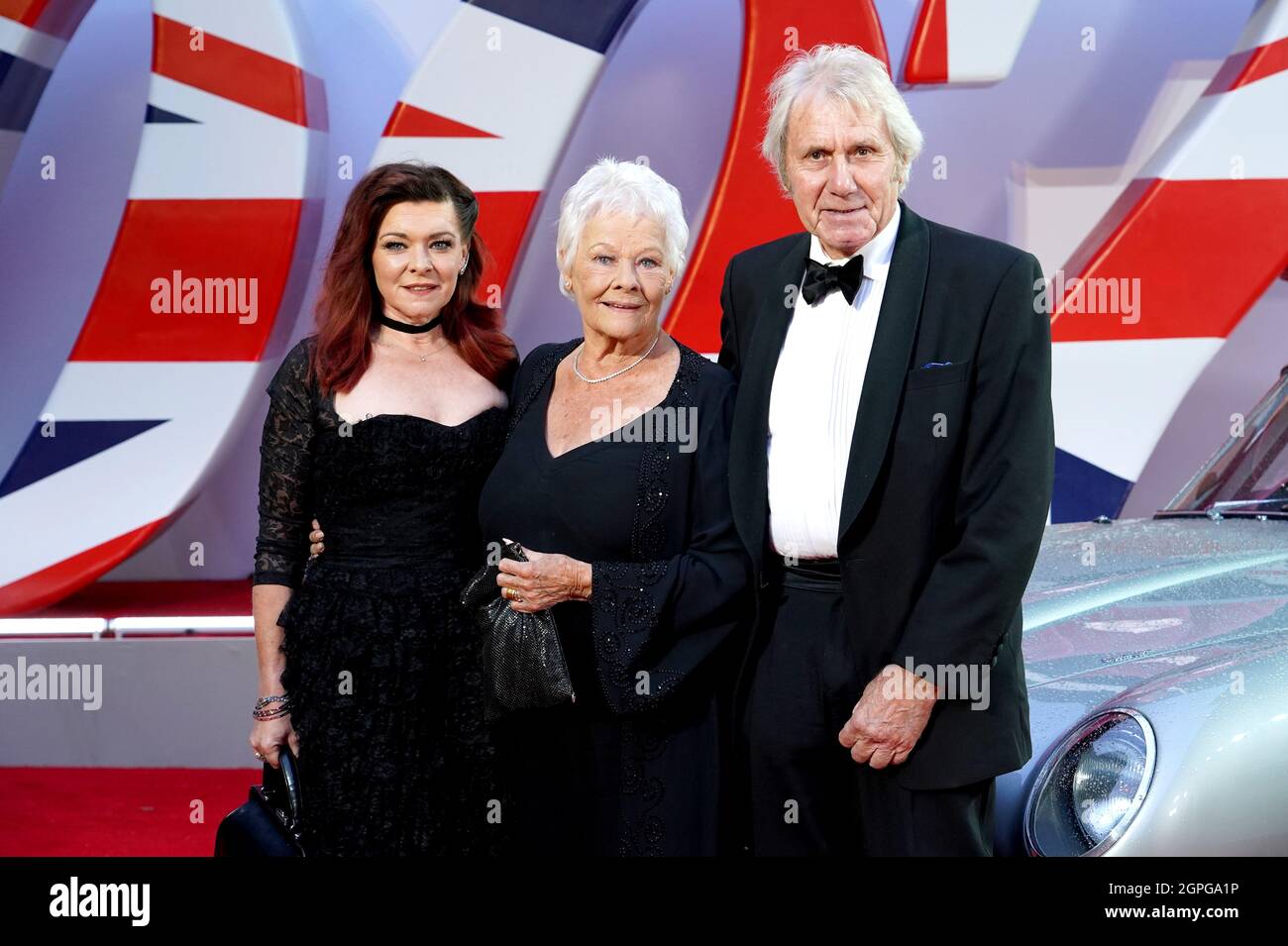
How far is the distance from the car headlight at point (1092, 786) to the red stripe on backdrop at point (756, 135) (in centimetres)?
283

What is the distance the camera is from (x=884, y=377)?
2141 millimetres

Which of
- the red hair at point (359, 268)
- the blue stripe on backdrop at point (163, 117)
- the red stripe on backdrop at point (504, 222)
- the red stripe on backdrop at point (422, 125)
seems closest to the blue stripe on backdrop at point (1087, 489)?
the red stripe on backdrop at point (504, 222)

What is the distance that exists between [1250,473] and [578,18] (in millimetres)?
3035

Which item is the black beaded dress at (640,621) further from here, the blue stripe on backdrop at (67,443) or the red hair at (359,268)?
the blue stripe on backdrop at (67,443)

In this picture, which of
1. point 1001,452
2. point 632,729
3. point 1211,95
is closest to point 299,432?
point 632,729

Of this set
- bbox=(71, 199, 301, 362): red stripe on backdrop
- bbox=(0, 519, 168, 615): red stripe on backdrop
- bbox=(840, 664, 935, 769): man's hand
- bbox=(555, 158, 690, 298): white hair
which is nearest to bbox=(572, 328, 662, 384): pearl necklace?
bbox=(555, 158, 690, 298): white hair

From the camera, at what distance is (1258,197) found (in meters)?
4.88

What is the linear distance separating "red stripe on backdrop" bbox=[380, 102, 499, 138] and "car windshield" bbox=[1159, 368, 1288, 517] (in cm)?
304

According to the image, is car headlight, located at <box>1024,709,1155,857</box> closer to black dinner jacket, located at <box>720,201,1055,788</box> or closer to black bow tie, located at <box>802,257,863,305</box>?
black dinner jacket, located at <box>720,201,1055,788</box>

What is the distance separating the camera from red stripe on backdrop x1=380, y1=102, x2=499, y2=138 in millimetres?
4832

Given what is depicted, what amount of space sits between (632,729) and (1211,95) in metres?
4.03

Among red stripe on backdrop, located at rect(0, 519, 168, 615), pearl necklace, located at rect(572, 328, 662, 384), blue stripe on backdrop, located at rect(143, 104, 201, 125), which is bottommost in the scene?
red stripe on backdrop, located at rect(0, 519, 168, 615)

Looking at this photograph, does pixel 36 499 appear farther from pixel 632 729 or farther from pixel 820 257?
pixel 820 257

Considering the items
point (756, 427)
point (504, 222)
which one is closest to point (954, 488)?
point (756, 427)
